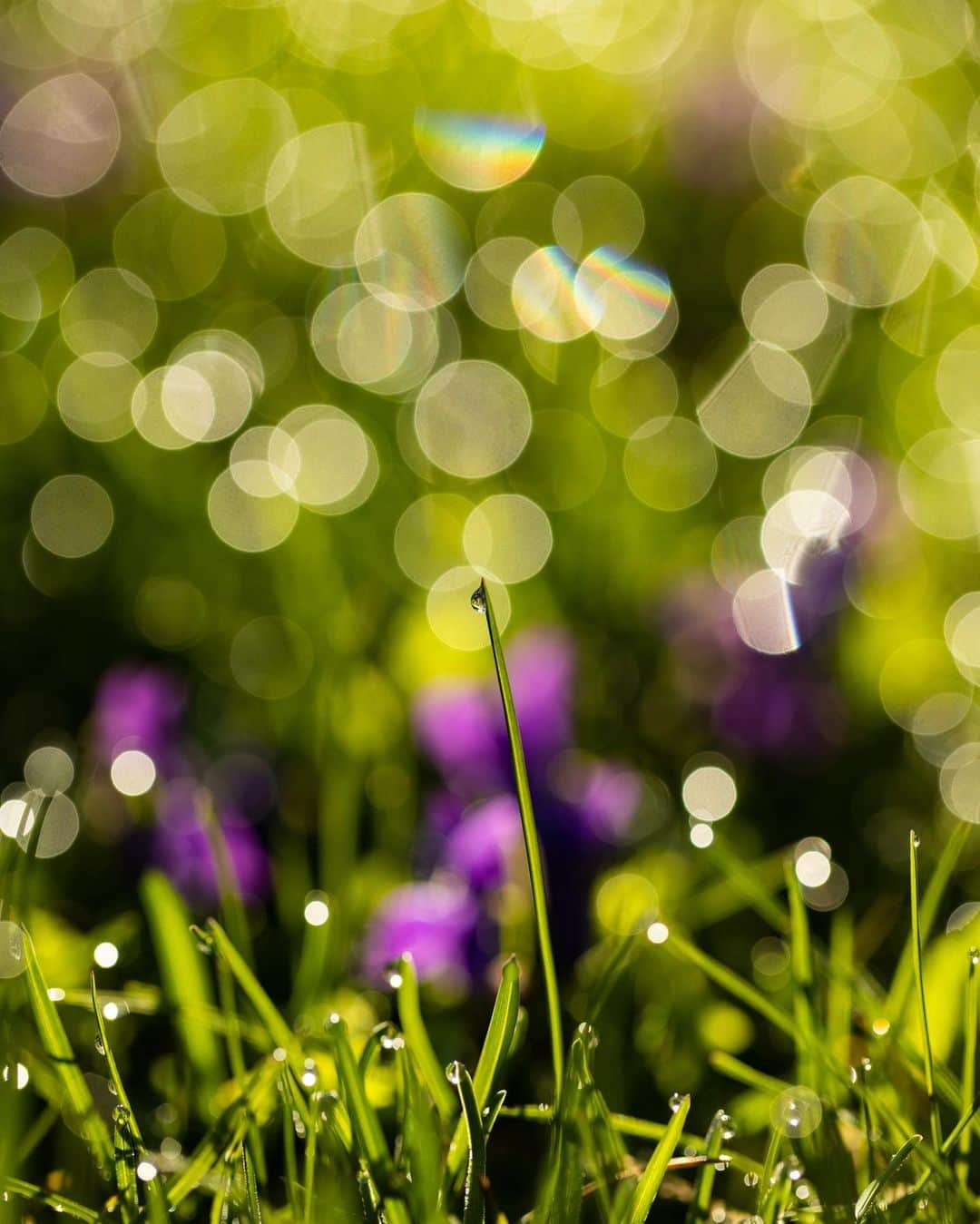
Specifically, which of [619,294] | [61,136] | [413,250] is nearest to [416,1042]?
[619,294]

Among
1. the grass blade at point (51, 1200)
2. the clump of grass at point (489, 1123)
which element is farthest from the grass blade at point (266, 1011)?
the grass blade at point (51, 1200)

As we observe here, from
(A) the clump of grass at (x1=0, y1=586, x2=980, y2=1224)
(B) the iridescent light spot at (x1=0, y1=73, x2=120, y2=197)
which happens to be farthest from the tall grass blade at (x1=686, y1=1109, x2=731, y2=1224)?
(B) the iridescent light spot at (x1=0, y1=73, x2=120, y2=197)

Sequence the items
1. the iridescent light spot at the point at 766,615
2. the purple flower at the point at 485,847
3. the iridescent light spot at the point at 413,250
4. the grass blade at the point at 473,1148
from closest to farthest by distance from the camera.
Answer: the grass blade at the point at 473,1148, the purple flower at the point at 485,847, the iridescent light spot at the point at 766,615, the iridescent light spot at the point at 413,250

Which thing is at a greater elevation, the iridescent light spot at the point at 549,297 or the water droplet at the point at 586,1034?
the iridescent light spot at the point at 549,297

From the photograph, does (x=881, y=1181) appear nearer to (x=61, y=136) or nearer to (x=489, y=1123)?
(x=489, y=1123)

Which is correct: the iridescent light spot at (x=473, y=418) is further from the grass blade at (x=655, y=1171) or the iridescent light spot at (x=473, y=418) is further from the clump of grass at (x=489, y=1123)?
the grass blade at (x=655, y=1171)

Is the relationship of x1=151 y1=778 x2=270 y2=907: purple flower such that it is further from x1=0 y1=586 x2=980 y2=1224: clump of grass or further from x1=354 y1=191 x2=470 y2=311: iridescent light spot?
x1=354 y1=191 x2=470 y2=311: iridescent light spot

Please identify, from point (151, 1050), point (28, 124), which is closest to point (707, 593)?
point (151, 1050)

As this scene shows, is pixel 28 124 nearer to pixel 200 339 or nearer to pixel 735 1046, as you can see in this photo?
pixel 200 339
